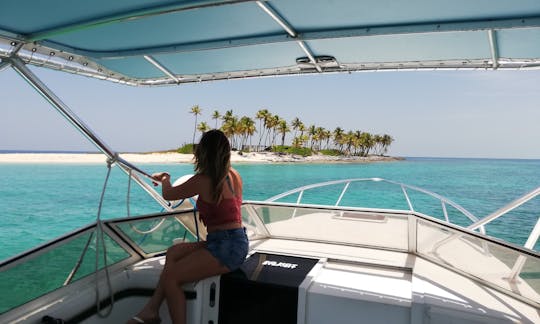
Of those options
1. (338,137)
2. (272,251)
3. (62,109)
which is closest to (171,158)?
(338,137)

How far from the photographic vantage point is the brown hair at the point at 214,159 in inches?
88.9

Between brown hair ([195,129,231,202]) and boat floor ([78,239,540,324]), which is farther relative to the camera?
brown hair ([195,129,231,202])

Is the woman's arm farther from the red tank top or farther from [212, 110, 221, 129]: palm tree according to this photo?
[212, 110, 221, 129]: palm tree

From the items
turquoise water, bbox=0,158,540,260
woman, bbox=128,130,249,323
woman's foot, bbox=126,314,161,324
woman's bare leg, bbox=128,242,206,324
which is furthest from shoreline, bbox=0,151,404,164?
woman's foot, bbox=126,314,161,324

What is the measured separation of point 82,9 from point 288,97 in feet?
305

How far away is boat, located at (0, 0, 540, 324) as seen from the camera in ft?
6.82

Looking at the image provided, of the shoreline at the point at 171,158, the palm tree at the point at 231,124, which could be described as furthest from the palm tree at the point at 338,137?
the palm tree at the point at 231,124

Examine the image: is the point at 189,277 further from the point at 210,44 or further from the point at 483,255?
the point at 483,255

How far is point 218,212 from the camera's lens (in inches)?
91.2

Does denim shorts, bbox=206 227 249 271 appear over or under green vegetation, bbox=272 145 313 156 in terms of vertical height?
under

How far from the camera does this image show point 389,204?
29438 millimetres

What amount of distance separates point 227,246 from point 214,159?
52cm

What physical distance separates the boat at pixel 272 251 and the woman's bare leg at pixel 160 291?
0.59 ft

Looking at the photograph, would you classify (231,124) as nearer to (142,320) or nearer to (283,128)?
(283,128)
